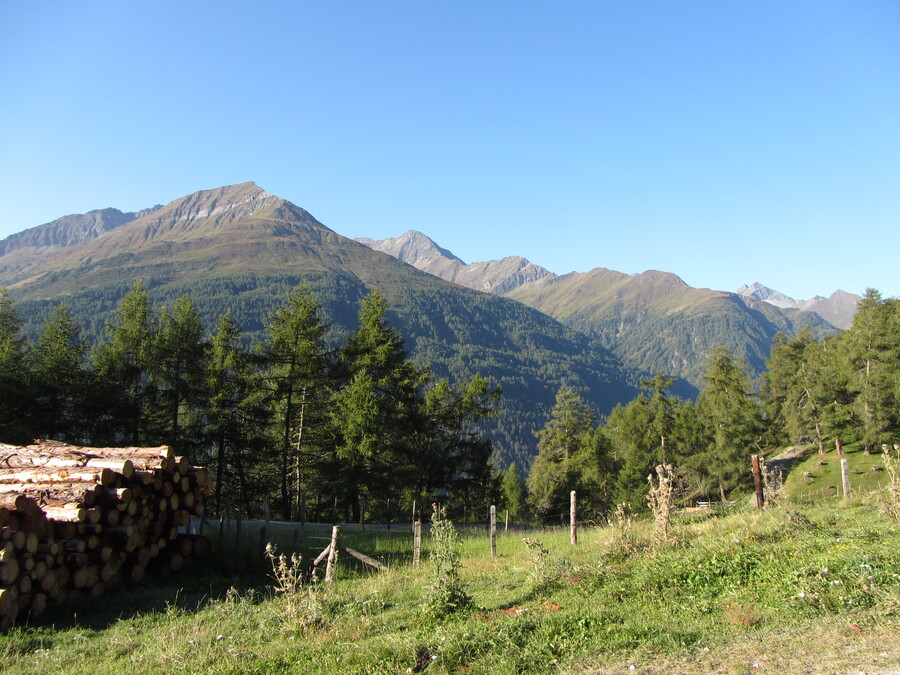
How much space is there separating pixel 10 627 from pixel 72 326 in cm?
2113

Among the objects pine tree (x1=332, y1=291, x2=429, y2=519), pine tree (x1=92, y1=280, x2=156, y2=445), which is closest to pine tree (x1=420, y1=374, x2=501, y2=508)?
pine tree (x1=332, y1=291, x2=429, y2=519)

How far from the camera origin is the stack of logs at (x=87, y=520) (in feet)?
33.0

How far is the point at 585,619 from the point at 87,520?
1014 cm

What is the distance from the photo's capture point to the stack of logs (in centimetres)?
1007

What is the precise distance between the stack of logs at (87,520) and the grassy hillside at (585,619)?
660mm

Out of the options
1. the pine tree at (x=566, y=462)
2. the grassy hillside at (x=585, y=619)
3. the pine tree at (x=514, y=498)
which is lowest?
the pine tree at (x=514, y=498)

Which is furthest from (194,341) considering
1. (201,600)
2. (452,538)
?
(452,538)

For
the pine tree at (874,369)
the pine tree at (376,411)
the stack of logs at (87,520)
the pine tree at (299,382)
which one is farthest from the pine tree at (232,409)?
the pine tree at (874,369)

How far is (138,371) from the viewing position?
24.5 meters

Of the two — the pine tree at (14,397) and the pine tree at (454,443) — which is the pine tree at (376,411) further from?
the pine tree at (14,397)

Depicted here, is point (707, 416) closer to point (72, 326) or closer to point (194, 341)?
point (194, 341)

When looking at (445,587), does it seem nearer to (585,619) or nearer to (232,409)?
(585,619)

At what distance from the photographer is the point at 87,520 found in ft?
37.4

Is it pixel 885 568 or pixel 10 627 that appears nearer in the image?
pixel 885 568
